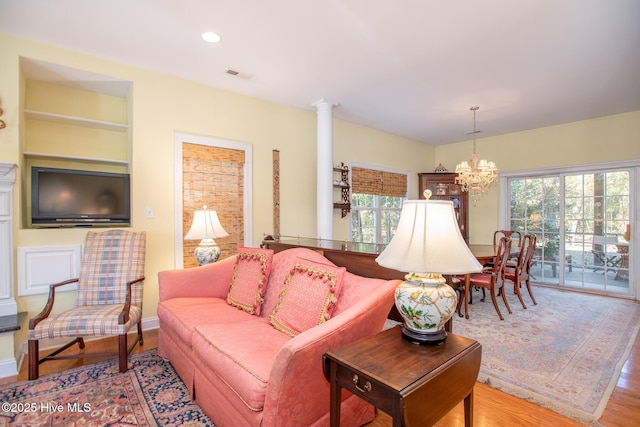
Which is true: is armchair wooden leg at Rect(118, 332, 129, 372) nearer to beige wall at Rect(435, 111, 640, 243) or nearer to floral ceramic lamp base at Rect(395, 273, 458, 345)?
floral ceramic lamp base at Rect(395, 273, 458, 345)

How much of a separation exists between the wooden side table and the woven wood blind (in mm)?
3711

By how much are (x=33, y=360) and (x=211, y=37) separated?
9.14 feet

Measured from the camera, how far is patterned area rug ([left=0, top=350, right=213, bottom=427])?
174cm

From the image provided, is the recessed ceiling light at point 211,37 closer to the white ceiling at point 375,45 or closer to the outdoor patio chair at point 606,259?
the white ceiling at point 375,45

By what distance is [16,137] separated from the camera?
8.23 ft

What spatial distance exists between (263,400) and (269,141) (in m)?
3.25

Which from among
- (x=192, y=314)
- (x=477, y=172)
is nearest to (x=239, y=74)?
(x=192, y=314)

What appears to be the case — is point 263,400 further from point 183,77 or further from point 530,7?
point 183,77

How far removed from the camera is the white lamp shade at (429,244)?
4.29ft

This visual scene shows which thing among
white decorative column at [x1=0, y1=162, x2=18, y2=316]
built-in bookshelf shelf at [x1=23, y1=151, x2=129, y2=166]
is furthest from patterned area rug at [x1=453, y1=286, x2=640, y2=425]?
built-in bookshelf shelf at [x1=23, y1=151, x2=129, y2=166]

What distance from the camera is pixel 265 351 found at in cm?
156

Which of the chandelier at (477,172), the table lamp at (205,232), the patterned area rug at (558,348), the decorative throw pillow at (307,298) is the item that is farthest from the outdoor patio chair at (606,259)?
the table lamp at (205,232)

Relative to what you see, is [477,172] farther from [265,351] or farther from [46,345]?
[46,345]

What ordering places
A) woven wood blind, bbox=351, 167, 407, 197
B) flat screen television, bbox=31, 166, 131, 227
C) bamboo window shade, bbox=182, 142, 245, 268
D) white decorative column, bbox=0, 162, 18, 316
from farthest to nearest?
woven wood blind, bbox=351, 167, 407, 197
bamboo window shade, bbox=182, 142, 245, 268
flat screen television, bbox=31, 166, 131, 227
white decorative column, bbox=0, 162, 18, 316
